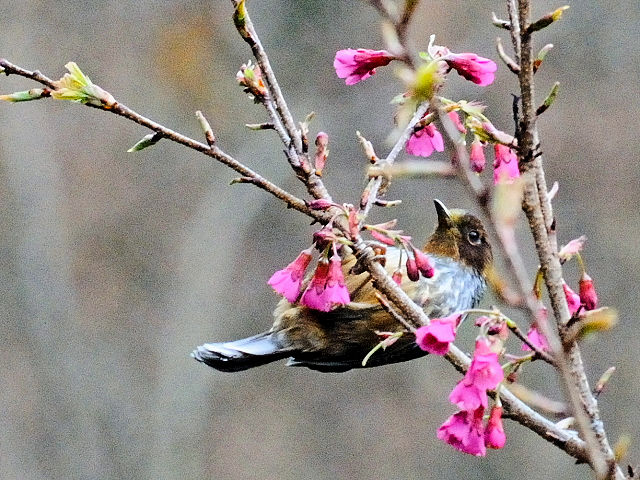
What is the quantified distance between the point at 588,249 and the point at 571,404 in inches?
316

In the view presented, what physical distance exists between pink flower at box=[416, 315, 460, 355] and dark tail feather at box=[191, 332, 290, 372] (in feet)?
3.55

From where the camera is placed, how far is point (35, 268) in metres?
8.85

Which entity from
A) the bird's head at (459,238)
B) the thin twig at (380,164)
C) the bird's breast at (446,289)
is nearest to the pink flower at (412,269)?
the thin twig at (380,164)

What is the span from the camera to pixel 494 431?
1.63m

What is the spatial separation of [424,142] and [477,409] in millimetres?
678

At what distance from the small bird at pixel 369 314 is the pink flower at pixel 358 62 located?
100 centimetres

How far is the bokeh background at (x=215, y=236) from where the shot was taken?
843cm

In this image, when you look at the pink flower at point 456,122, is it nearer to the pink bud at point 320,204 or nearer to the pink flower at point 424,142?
the pink flower at point 424,142

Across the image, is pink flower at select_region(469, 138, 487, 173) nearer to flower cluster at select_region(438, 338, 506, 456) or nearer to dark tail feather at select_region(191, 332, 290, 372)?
flower cluster at select_region(438, 338, 506, 456)

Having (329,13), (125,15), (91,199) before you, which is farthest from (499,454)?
(125,15)

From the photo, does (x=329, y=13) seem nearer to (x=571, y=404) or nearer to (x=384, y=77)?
(x=384, y=77)

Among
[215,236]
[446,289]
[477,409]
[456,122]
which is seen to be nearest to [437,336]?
[477,409]

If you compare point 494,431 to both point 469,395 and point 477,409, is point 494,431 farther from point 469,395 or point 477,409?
point 469,395

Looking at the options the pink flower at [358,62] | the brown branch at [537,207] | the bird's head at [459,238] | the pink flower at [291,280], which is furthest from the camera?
the bird's head at [459,238]
